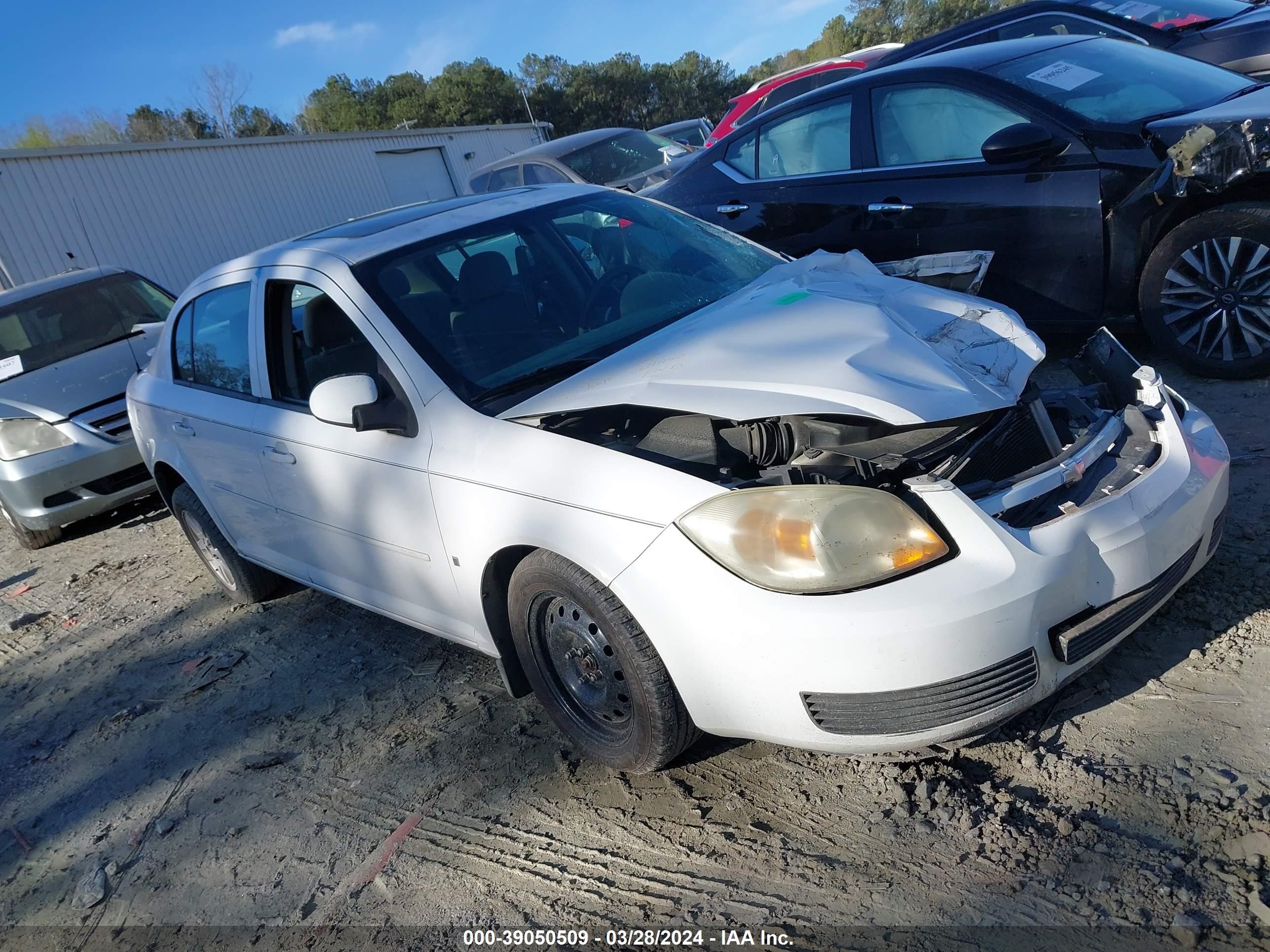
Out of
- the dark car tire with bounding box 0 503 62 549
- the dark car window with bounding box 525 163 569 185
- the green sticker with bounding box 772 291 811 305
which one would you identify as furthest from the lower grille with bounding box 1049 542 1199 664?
the dark car window with bounding box 525 163 569 185

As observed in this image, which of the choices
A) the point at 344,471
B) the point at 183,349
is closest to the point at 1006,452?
the point at 344,471

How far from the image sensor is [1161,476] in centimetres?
240

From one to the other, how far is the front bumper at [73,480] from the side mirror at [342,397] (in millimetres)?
4018

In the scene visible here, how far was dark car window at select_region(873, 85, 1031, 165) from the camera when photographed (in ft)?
15.1

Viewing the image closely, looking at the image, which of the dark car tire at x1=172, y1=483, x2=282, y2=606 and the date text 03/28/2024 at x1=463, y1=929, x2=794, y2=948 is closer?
the date text 03/28/2024 at x1=463, y1=929, x2=794, y2=948

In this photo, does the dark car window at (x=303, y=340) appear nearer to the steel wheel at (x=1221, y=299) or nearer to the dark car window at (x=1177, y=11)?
the steel wheel at (x=1221, y=299)

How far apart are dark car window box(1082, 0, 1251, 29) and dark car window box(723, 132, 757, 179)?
3973 millimetres

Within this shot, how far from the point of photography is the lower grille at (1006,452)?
2398 millimetres

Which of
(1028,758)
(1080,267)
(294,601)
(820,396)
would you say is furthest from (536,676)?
(1080,267)

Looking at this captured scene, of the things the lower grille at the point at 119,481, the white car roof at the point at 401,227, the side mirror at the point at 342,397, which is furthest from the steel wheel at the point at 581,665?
the lower grille at the point at 119,481

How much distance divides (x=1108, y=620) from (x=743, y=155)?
4.31 meters

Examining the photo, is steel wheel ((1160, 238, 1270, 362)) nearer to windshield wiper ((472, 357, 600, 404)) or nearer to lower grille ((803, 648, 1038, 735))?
lower grille ((803, 648, 1038, 735))

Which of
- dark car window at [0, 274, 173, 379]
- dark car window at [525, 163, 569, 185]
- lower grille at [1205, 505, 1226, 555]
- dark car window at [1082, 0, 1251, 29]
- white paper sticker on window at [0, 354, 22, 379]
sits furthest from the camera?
dark car window at [525, 163, 569, 185]

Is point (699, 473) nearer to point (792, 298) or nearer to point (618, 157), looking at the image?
point (792, 298)
